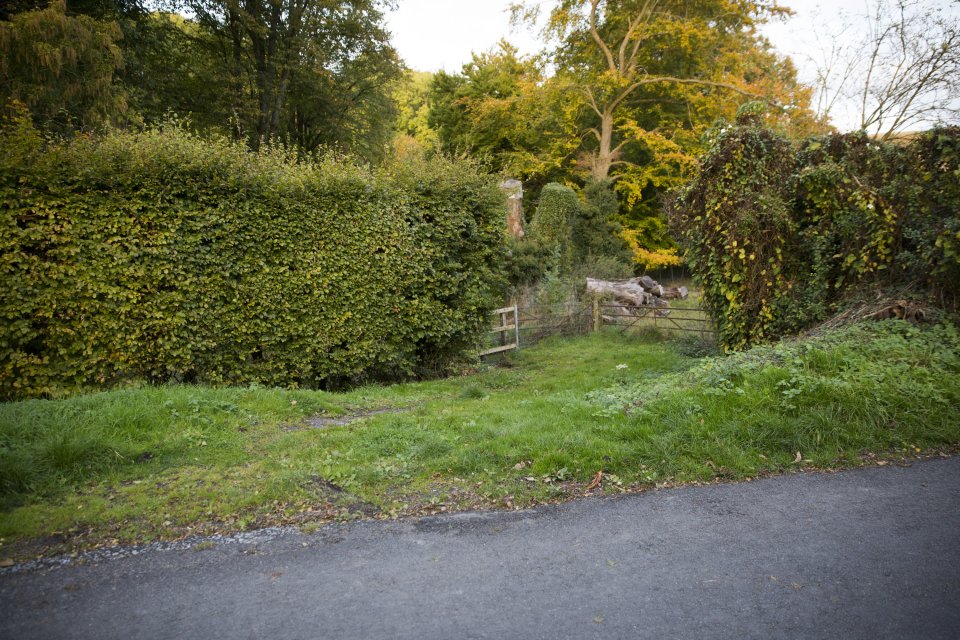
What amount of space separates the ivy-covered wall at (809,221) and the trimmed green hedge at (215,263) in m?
4.72

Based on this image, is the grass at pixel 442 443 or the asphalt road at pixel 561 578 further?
the grass at pixel 442 443

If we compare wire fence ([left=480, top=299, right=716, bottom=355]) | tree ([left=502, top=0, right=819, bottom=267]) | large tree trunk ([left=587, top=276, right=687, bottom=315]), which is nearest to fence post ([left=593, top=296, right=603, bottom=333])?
wire fence ([left=480, top=299, right=716, bottom=355])

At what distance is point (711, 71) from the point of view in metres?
28.4

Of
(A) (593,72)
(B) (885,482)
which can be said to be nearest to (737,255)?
(B) (885,482)

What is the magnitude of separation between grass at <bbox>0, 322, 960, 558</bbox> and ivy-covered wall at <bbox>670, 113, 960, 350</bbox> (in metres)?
1.60

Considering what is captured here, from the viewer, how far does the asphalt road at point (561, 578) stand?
3.12m

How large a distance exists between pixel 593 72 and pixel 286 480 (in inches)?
1140

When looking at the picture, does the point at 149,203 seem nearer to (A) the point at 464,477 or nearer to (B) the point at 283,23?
(A) the point at 464,477

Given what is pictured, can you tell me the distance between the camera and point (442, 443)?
19.6ft

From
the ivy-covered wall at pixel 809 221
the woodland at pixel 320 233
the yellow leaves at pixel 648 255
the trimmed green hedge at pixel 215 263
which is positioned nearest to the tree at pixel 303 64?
the woodland at pixel 320 233

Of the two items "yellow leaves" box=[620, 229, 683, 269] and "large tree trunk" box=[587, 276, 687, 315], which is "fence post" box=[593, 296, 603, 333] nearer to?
"large tree trunk" box=[587, 276, 687, 315]

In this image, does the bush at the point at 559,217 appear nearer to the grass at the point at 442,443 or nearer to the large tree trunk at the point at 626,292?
the large tree trunk at the point at 626,292

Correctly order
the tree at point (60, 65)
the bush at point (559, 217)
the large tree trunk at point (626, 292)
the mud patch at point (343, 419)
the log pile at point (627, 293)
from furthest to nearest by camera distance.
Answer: the bush at point (559, 217), the large tree trunk at point (626, 292), the log pile at point (627, 293), the tree at point (60, 65), the mud patch at point (343, 419)

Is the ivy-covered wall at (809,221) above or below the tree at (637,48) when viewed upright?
below
